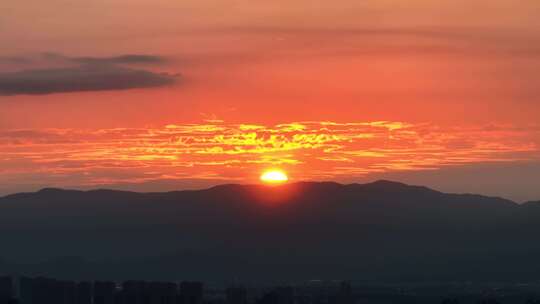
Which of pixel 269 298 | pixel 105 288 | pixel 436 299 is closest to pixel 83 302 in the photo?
pixel 105 288

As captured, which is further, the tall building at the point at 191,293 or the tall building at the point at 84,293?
the tall building at the point at 84,293

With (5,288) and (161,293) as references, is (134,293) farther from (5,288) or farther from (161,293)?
(5,288)

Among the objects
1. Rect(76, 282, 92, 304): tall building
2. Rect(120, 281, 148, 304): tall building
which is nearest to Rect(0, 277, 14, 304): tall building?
Rect(76, 282, 92, 304): tall building

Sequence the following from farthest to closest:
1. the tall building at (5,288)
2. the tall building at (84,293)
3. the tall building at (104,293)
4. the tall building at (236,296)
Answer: the tall building at (84,293) → the tall building at (236,296) → the tall building at (104,293) → the tall building at (5,288)

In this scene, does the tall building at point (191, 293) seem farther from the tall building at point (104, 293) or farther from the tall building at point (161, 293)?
the tall building at point (104, 293)

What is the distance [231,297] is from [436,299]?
30.2 m

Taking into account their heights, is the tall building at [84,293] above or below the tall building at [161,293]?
above

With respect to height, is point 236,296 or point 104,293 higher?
point 104,293

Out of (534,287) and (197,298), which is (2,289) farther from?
(534,287)

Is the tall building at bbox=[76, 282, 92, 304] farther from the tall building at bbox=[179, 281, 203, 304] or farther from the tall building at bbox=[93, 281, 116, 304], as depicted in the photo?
the tall building at bbox=[179, 281, 203, 304]

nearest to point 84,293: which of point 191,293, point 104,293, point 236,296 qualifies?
point 104,293

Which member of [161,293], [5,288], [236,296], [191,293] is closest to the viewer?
[161,293]

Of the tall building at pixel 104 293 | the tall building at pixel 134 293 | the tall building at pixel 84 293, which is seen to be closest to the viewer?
the tall building at pixel 134 293

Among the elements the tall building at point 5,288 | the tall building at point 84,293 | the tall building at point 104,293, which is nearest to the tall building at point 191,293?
the tall building at point 104,293
